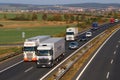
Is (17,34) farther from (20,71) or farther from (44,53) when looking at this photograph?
(20,71)

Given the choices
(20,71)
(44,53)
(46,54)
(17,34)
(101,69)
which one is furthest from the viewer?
(17,34)

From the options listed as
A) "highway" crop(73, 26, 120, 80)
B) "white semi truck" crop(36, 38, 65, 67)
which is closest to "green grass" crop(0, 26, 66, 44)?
"highway" crop(73, 26, 120, 80)

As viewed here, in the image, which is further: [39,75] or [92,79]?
[39,75]

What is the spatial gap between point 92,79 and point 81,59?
16.6 m

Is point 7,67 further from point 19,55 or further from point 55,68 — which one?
point 19,55

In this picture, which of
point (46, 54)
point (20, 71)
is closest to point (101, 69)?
point (46, 54)

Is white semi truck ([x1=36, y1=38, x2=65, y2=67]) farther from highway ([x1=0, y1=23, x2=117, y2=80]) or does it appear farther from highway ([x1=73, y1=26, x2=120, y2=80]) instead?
highway ([x1=73, y1=26, x2=120, y2=80])

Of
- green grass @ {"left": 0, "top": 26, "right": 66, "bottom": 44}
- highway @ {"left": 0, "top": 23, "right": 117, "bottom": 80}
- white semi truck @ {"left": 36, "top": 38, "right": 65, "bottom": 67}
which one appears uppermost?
white semi truck @ {"left": 36, "top": 38, "right": 65, "bottom": 67}

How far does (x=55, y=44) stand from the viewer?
44562 mm

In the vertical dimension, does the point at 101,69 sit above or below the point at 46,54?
below

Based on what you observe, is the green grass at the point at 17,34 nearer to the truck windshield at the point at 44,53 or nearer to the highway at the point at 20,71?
the highway at the point at 20,71

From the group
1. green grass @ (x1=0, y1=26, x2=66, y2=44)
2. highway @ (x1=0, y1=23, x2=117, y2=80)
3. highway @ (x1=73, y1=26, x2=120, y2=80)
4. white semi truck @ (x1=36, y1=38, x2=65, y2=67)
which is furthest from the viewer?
green grass @ (x1=0, y1=26, x2=66, y2=44)

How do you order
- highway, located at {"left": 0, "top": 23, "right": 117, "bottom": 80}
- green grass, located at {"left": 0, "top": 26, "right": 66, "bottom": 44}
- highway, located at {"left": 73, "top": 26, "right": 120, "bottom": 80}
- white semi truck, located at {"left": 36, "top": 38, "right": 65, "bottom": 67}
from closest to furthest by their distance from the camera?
1. highway, located at {"left": 73, "top": 26, "right": 120, "bottom": 80}
2. highway, located at {"left": 0, "top": 23, "right": 117, "bottom": 80}
3. white semi truck, located at {"left": 36, "top": 38, "right": 65, "bottom": 67}
4. green grass, located at {"left": 0, "top": 26, "right": 66, "bottom": 44}

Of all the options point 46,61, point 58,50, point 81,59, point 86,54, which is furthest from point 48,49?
point 86,54
